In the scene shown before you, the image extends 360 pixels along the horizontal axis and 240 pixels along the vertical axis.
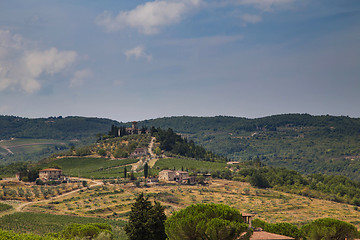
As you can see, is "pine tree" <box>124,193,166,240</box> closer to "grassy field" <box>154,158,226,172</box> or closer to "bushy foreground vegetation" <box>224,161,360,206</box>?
"bushy foreground vegetation" <box>224,161,360,206</box>

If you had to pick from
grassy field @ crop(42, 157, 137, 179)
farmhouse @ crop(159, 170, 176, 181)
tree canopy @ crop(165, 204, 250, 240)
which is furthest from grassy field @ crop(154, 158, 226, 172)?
tree canopy @ crop(165, 204, 250, 240)

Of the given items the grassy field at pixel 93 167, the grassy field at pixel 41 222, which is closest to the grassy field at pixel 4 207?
the grassy field at pixel 41 222

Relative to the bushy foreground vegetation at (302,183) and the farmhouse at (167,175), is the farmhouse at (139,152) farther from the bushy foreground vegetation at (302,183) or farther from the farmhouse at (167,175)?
the bushy foreground vegetation at (302,183)

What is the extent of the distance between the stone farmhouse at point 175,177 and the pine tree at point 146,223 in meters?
82.4

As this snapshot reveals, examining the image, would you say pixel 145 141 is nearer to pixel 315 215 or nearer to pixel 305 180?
pixel 305 180

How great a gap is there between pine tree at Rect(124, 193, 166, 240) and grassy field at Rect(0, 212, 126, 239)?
18967 millimetres

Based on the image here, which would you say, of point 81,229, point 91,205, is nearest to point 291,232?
point 81,229

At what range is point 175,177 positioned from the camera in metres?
140

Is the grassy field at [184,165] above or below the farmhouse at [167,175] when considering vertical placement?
above

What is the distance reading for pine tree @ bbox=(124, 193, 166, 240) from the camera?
5559cm

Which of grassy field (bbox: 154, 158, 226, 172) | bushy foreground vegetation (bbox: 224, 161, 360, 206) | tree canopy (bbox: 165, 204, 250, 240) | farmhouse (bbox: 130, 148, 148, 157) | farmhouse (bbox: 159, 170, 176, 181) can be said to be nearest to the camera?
tree canopy (bbox: 165, 204, 250, 240)

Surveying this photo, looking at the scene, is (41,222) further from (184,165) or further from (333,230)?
(184,165)

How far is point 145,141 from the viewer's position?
197 m

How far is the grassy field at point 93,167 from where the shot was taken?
5770 inches
